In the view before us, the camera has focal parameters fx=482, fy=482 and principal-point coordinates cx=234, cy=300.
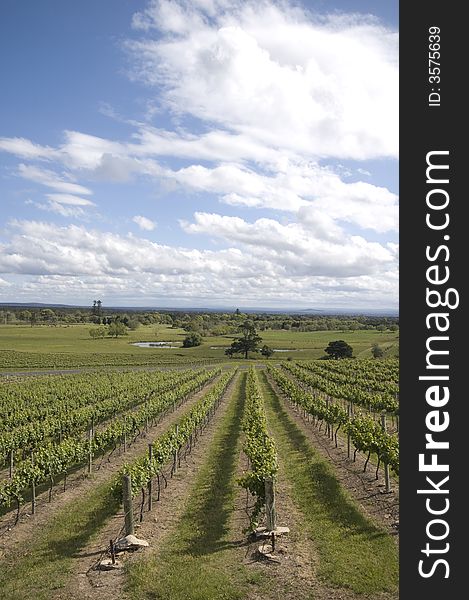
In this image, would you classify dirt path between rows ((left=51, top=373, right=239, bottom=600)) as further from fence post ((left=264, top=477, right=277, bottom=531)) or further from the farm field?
the farm field

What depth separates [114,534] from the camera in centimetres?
1334

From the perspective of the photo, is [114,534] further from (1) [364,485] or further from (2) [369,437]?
(2) [369,437]

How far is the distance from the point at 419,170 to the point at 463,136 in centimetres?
83

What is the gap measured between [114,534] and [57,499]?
438 centimetres

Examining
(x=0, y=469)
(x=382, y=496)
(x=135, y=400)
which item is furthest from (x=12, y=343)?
(x=382, y=496)

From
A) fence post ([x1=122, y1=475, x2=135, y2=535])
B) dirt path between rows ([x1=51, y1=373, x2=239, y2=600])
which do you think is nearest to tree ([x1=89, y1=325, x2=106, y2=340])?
dirt path between rows ([x1=51, y1=373, x2=239, y2=600])

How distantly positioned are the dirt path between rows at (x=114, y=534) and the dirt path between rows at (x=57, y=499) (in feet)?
6.67

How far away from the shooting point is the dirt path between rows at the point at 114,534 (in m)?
10.3

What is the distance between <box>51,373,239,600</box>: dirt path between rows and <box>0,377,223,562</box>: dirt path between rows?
6.67 ft

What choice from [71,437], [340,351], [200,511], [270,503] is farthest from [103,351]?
[270,503]

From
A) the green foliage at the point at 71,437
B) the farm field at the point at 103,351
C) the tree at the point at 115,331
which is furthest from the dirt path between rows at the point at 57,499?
the tree at the point at 115,331

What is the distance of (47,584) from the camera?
34.9ft

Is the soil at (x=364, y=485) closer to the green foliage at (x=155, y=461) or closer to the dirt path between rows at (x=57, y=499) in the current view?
the green foliage at (x=155, y=461)

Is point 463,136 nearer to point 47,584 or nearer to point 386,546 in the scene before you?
point 386,546
